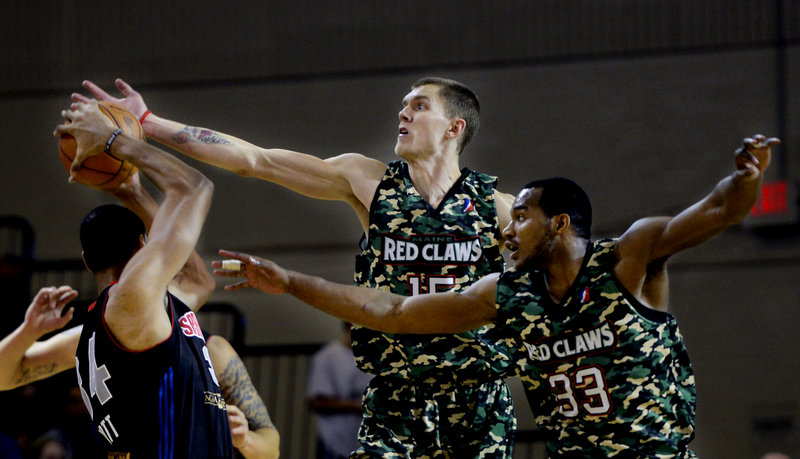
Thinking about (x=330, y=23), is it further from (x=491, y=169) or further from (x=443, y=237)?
(x=443, y=237)

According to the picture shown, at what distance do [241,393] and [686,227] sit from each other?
1.95m

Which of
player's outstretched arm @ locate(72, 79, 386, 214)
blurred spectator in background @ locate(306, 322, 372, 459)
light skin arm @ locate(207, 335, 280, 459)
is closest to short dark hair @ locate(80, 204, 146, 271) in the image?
player's outstretched arm @ locate(72, 79, 386, 214)

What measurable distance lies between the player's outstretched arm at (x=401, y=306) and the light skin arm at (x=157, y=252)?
0.36 metres

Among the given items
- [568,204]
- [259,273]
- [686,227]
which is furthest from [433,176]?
[686,227]

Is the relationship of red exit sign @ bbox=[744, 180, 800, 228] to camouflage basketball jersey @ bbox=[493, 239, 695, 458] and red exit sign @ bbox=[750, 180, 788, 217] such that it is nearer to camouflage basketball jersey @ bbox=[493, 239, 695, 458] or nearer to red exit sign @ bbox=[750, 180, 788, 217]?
red exit sign @ bbox=[750, 180, 788, 217]

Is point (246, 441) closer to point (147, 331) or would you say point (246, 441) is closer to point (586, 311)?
point (147, 331)

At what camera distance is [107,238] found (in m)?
3.43

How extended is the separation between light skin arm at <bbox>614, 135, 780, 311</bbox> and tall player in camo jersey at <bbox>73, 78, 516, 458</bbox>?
872mm

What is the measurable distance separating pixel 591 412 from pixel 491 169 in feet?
15.0

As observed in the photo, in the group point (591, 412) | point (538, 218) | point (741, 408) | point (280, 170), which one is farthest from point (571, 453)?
point (741, 408)

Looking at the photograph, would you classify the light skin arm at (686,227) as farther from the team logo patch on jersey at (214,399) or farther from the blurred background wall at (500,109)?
the blurred background wall at (500,109)

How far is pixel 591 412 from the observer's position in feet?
10.7

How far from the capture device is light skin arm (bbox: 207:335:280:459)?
3992mm

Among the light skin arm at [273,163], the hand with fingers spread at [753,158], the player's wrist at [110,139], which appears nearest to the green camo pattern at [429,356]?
the light skin arm at [273,163]
